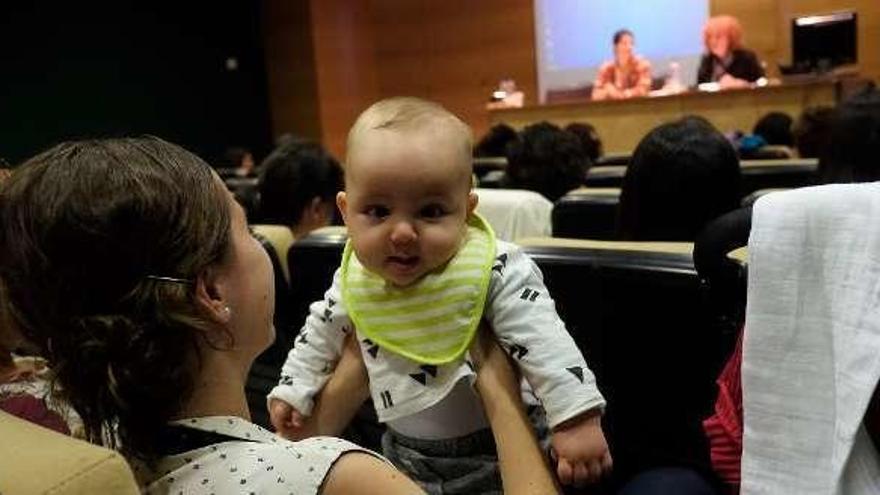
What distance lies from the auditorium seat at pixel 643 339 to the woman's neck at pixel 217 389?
2.05ft

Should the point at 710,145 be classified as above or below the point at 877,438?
above

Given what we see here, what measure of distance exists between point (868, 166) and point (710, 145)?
1.38 feet

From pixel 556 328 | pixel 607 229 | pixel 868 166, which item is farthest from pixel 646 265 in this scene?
pixel 607 229

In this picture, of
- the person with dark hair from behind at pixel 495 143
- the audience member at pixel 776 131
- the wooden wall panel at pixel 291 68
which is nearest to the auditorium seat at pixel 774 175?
the audience member at pixel 776 131

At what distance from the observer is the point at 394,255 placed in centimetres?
124

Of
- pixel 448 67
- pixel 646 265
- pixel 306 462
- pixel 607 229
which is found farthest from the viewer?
pixel 448 67

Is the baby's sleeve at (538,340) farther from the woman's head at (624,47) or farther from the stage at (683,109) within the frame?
the woman's head at (624,47)

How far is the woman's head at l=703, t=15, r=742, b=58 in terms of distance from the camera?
7758 mm

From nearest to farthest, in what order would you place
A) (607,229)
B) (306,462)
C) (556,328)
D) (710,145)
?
(306,462) < (556,328) < (710,145) < (607,229)

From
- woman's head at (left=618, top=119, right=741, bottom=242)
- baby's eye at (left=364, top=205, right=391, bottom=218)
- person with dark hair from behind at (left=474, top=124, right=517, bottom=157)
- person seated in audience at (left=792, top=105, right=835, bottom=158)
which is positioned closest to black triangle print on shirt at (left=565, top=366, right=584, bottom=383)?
baby's eye at (left=364, top=205, right=391, bottom=218)

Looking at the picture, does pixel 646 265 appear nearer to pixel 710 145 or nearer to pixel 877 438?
pixel 877 438

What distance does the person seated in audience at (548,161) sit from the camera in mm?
3670

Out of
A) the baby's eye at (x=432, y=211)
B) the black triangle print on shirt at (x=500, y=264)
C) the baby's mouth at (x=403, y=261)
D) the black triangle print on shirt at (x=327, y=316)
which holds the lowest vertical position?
the black triangle print on shirt at (x=327, y=316)

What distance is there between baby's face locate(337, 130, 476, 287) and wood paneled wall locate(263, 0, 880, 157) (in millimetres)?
9416
